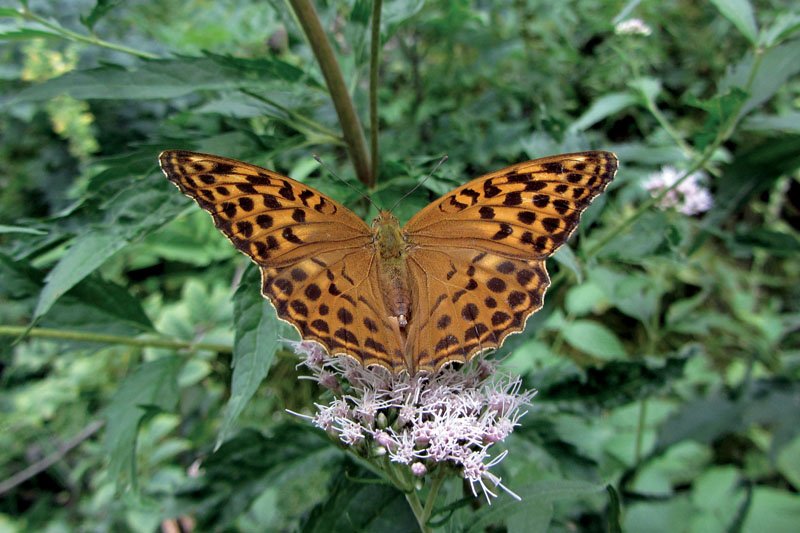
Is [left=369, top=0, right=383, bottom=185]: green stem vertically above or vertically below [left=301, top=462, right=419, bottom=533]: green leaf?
above

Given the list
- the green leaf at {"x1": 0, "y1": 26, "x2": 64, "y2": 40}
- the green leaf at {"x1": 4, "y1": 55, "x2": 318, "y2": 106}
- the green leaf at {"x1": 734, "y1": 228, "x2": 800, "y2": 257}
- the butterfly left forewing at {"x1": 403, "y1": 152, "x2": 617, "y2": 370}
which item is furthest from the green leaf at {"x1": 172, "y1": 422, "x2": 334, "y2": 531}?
the green leaf at {"x1": 734, "y1": 228, "x2": 800, "y2": 257}

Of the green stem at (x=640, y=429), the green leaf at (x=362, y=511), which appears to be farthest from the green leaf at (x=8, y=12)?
the green stem at (x=640, y=429)

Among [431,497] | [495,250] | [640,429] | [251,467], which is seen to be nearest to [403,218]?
[495,250]

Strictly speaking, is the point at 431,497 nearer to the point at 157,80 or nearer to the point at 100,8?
the point at 157,80

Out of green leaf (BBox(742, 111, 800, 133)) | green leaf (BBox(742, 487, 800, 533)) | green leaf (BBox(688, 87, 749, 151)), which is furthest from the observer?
green leaf (BBox(742, 487, 800, 533))

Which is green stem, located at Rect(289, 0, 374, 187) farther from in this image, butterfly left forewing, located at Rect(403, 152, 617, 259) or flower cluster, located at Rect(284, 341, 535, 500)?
flower cluster, located at Rect(284, 341, 535, 500)

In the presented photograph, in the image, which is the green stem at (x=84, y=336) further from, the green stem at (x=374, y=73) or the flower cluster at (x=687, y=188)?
the flower cluster at (x=687, y=188)

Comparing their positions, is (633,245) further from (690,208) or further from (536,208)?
(690,208)
